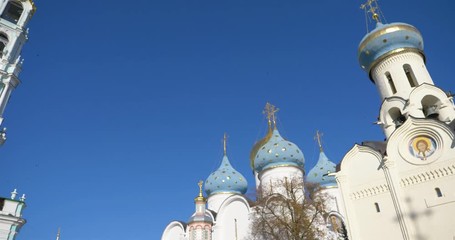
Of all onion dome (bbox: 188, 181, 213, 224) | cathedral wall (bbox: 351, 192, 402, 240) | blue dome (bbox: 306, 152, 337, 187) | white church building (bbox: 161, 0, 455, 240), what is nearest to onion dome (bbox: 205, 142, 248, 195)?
onion dome (bbox: 188, 181, 213, 224)

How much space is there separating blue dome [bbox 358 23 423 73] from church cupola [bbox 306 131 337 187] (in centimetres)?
1068

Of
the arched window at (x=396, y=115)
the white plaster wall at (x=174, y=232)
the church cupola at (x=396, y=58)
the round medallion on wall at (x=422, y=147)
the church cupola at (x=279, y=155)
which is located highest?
the church cupola at (x=396, y=58)

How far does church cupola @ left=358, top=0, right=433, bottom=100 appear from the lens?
62.2 ft

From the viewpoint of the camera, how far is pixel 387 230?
1424cm

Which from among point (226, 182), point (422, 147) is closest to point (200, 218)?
point (226, 182)

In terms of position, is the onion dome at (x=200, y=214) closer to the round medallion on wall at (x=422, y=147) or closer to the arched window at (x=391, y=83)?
the round medallion on wall at (x=422, y=147)

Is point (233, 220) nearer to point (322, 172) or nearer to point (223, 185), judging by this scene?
point (223, 185)

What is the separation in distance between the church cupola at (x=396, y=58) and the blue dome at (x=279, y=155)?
747 centimetres

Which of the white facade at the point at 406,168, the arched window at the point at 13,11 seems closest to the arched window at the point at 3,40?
the arched window at the point at 13,11

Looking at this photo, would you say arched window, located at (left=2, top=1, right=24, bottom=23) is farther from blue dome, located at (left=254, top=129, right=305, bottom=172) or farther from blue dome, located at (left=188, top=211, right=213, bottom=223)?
blue dome, located at (left=254, top=129, right=305, bottom=172)

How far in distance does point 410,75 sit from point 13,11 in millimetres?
21509

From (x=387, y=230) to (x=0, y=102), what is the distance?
1723cm

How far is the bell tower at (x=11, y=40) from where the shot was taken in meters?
14.1

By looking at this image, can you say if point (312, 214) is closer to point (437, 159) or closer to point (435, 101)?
point (437, 159)
